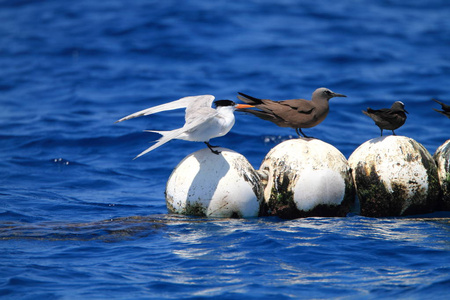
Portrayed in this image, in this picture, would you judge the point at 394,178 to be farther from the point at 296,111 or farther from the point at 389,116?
the point at 296,111

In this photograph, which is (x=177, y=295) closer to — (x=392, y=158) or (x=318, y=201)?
(x=318, y=201)

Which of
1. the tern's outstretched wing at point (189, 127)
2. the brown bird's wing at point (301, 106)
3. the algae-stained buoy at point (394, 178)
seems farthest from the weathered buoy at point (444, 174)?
the tern's outstretched wing at point (189, 127)

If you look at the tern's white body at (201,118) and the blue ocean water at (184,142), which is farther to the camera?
the tern's white body at (201,118)

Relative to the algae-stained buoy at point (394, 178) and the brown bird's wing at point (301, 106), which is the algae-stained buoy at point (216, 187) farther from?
the algae-stained buoy at point (394, 178)

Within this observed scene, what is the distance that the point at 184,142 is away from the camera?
14.5 m

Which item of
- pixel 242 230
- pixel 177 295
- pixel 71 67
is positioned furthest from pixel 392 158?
pixel 71 67

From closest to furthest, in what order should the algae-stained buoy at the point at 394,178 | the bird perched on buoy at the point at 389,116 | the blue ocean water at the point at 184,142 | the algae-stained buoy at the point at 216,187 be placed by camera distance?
the blue ocean water at the point at 184,142 → the algae-stained buoy at the point at 216,187 → the algae-stained buoy at the point at 394,178 → the bird perched on buoy at the point at 389,116

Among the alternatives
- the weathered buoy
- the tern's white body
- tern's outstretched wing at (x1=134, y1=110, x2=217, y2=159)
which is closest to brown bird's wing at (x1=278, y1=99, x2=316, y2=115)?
the tern's white body

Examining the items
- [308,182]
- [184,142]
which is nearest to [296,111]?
[308,182]

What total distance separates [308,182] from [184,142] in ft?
22.2

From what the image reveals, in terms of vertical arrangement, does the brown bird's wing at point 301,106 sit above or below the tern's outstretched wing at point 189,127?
above

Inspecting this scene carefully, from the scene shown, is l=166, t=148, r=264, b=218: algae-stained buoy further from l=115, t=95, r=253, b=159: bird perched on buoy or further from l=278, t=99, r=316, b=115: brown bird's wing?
l=278, t=99, r=316, b=115: brown bird's wing

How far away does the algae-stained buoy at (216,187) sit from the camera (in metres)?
8.03

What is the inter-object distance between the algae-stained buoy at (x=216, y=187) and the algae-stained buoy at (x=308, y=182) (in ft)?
0.87
